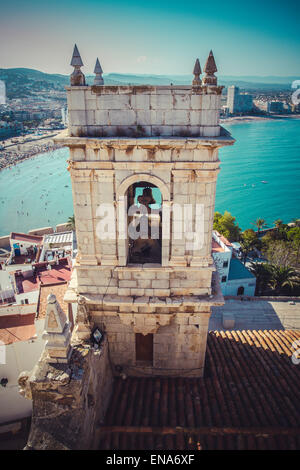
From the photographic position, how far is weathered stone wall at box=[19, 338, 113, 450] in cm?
664

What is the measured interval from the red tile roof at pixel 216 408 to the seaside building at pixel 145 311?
0.10ft

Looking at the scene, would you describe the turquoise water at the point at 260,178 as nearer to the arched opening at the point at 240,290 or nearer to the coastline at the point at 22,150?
the arched opening at the point at 240,290

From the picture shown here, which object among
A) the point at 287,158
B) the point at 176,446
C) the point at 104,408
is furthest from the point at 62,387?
the point at 287,158

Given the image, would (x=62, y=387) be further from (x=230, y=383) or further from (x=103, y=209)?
(x=230, y=383)

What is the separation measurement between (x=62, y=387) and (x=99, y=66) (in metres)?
7.31

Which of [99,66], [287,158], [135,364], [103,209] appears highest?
[99,66]

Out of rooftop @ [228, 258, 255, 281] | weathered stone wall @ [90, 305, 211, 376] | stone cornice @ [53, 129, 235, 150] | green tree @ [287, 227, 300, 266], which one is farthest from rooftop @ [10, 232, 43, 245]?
stone cornice @ [53, 129, 235, 150]

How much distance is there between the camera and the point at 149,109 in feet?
23.1

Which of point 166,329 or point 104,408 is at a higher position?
point 166,329

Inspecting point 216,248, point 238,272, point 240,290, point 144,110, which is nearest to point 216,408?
point 144,110

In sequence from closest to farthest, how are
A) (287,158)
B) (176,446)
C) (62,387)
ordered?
(62,387), (176,446), (287,158)

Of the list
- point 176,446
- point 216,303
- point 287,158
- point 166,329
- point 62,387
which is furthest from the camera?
point 287,158

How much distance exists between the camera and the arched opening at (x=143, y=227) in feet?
32.2

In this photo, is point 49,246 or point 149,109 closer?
point 149,109
